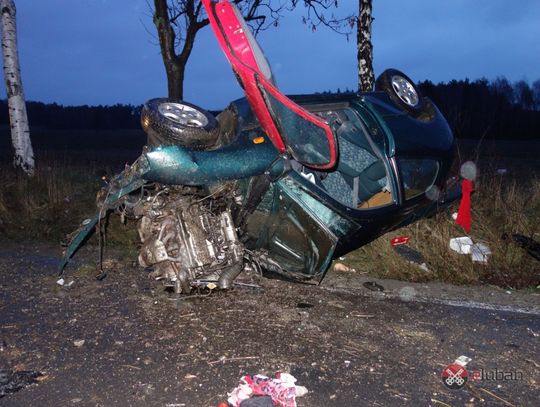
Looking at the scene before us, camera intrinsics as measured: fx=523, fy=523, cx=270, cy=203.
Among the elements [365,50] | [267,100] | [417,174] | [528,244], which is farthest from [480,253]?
[365,50]

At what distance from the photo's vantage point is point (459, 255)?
16.2ft

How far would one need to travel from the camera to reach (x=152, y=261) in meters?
4.14

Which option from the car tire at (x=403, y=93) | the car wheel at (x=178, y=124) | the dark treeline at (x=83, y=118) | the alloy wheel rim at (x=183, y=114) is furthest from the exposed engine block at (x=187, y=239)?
the dark treeline at (x=83, y=118)

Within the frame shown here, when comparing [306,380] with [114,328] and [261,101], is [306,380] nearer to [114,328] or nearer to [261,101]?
[114,328]

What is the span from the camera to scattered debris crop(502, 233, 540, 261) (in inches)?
192

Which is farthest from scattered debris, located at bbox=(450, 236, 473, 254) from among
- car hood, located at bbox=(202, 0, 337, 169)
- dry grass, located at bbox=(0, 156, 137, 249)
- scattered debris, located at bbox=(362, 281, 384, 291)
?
dry grass, located at bbox=(0, 156, 137, 249)

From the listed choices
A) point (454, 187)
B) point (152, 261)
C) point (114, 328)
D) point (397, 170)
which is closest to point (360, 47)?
point (454, 187)

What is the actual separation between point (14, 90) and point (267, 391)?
773cm

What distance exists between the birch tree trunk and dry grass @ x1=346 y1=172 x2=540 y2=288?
609 centimetres

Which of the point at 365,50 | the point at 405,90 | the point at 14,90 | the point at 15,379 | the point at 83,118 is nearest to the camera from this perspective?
the point at 15,379

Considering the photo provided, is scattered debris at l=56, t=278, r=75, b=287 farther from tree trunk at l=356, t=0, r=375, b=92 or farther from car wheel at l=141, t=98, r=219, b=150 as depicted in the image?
tree trunk at l=356, t=0, r=375, b=92

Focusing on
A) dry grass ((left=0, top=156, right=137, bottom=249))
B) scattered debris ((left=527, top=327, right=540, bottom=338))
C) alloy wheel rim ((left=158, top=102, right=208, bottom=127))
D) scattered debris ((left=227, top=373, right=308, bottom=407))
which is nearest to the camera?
scattered debris ((left=227, top=373, right=308, bottom=407))

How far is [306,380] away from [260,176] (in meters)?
1.56

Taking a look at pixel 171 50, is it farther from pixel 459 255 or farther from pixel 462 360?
pixel 462 360
